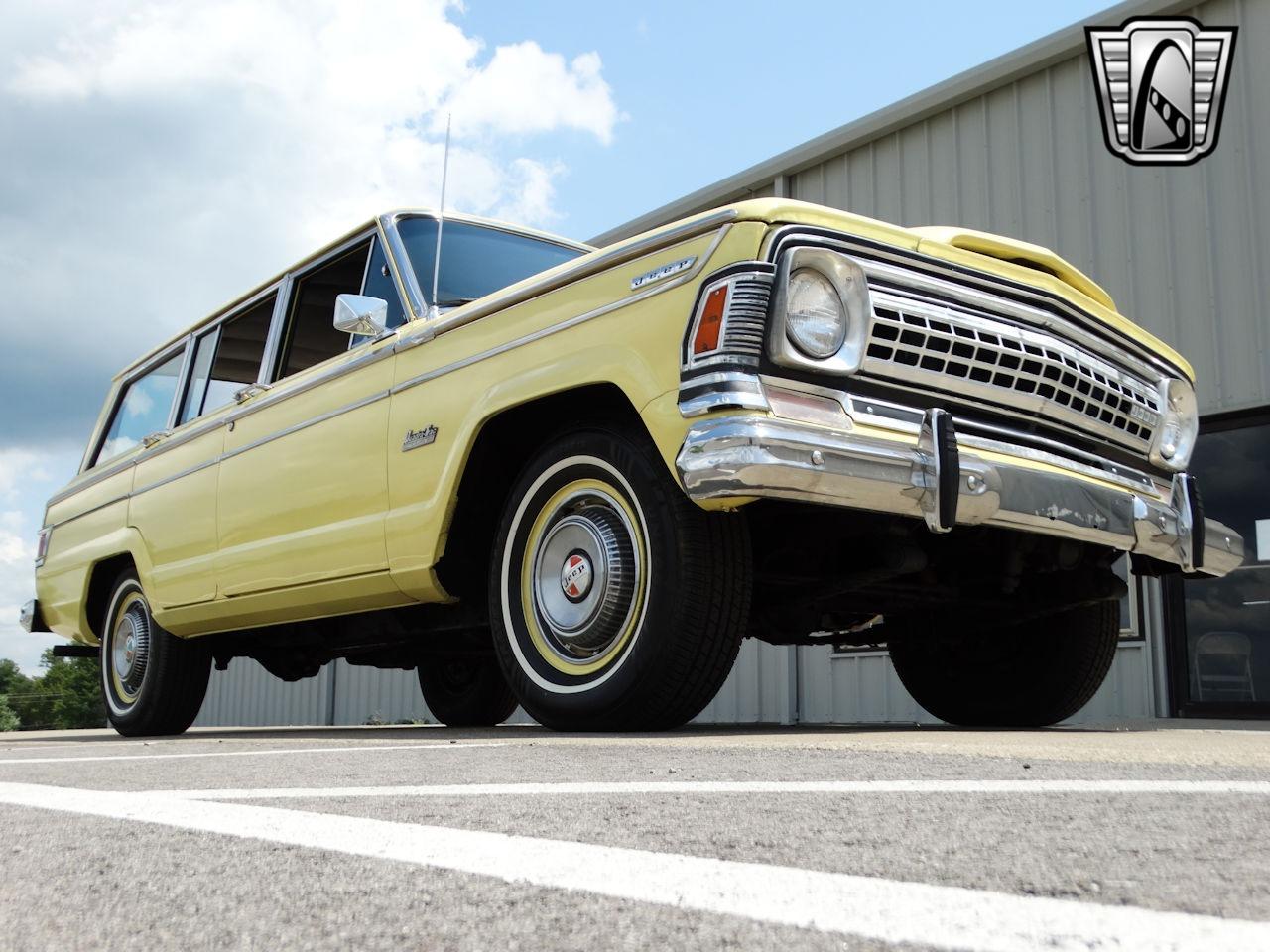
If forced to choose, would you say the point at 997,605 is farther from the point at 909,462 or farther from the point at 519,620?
the point at 519,620

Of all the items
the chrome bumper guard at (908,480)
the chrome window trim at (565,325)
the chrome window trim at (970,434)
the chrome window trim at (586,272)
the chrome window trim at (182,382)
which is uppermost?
the chrome window trim at (182,382)

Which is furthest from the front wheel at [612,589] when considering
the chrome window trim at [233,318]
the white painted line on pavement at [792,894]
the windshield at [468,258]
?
the chrome window trim at [233,318]

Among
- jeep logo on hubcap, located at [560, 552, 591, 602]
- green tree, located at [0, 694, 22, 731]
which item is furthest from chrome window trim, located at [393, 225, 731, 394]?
green tree, located at [0, 694, 22, 731]

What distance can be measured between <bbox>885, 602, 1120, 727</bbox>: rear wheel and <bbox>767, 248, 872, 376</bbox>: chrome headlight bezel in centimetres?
180

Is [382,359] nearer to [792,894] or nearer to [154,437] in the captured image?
[154,437]

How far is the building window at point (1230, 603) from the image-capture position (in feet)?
27.8

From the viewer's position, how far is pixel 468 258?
17.4 feet

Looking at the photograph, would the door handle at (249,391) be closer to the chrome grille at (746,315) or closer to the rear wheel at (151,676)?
the rear wheel at (151,676)

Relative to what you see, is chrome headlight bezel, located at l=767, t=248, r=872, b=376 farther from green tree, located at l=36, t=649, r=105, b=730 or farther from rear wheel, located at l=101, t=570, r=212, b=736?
green tree, located at l=36, t=649, r=105, b=730

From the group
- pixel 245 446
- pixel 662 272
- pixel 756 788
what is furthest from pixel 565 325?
pixel 245 446

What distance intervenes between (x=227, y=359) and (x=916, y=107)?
6.53 m

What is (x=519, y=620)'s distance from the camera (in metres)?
4.05

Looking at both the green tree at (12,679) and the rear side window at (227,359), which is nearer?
the rear side window at (227,359)

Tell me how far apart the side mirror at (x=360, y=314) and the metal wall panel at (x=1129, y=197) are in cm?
621
